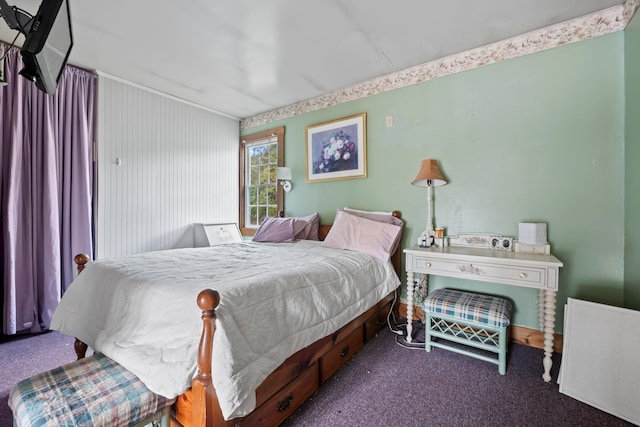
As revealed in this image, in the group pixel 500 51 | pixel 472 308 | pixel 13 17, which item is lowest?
pixel 472 308

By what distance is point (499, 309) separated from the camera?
5.81 ft

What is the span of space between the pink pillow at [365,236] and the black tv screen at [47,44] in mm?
2198

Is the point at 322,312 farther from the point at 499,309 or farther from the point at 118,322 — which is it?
the point at 499,309

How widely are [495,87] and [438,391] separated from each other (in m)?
2.33

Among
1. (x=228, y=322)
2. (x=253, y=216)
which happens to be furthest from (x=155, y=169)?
(x=228, y=322)

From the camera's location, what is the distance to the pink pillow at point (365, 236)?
2.31m

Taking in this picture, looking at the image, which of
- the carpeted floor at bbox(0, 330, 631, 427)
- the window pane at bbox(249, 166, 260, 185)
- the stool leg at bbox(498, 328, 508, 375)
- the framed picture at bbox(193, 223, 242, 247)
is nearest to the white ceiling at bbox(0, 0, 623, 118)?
the window pane at bbox(249, 166, 260, 185)

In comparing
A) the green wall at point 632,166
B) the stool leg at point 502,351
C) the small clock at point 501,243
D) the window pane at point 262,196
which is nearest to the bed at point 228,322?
the stool leg at point 502,351

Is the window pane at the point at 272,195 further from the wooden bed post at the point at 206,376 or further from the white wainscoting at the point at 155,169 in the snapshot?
the wooden bed post at the point at 206,376

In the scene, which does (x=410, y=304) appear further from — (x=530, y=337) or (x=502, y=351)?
(x=530, y=337)

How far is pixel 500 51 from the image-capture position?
2193 millimetres

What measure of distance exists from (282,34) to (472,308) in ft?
8.16

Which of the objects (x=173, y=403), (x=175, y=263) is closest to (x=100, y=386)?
(x=173, y=403)

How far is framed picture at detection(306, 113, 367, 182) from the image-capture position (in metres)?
2.96
